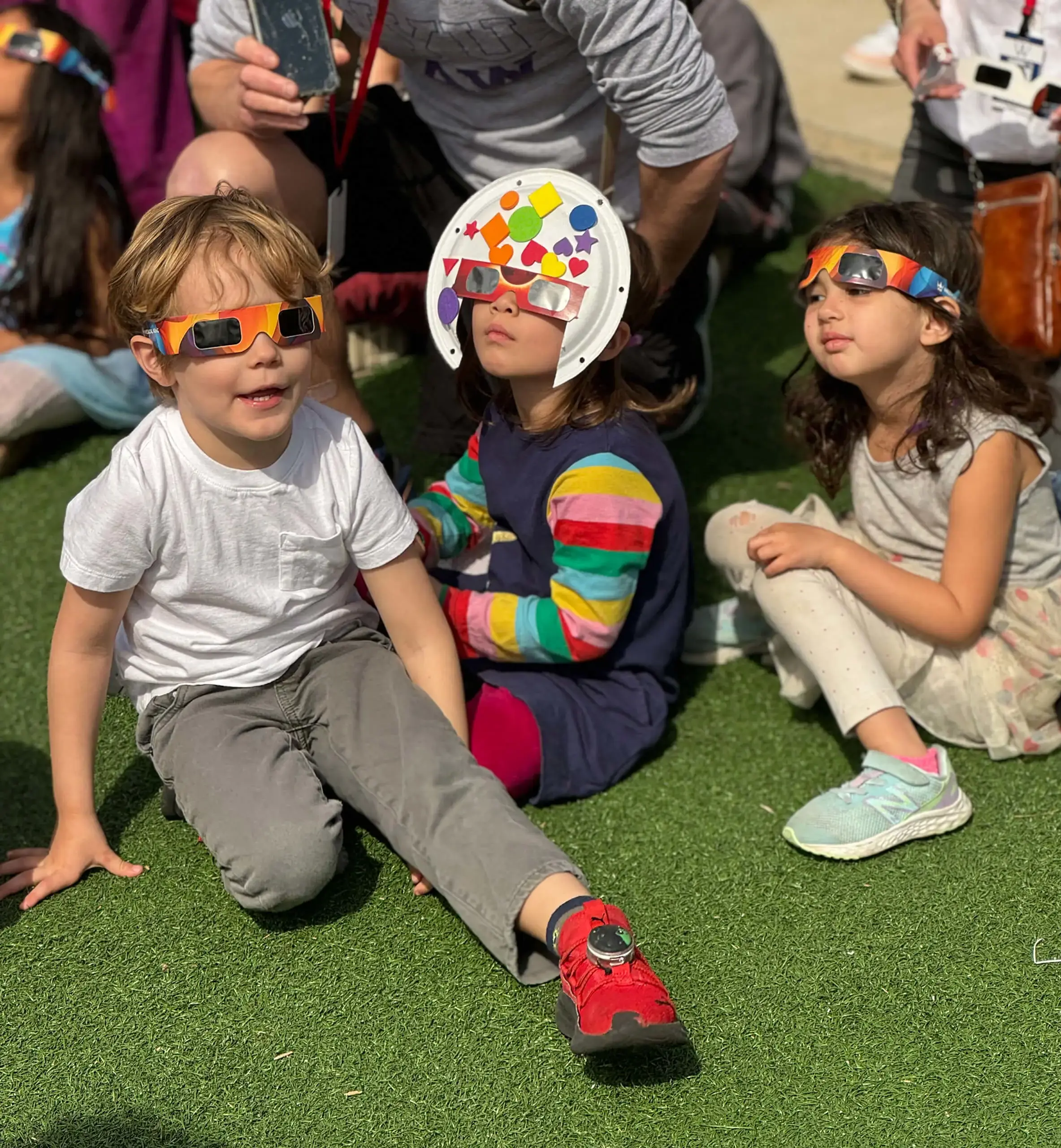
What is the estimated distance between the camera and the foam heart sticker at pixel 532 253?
8.68 feet

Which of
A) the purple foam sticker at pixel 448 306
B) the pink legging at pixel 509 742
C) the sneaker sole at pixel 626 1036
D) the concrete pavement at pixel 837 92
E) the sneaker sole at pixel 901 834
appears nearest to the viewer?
the sneaker sole at pixel 626 1036

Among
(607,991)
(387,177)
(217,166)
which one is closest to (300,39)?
(217,166)

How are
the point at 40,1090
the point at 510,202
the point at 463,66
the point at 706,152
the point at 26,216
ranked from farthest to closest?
the point at 26,216 → the point at 463,66 → the point at 706,152 → the point at 510,202 → the point at 40,1090

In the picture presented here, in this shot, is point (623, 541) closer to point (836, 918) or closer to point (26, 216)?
point (836, 918)

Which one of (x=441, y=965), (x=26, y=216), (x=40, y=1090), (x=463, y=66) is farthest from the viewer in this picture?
(x=26, y=216)

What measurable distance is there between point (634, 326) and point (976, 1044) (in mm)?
1461

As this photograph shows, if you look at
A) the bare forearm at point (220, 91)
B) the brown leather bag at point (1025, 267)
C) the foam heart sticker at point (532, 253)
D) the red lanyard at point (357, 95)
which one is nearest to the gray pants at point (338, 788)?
the foam heart sticker at point (532, 253)

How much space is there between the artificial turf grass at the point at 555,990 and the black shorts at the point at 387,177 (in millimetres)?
1472

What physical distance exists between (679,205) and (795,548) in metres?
0.87

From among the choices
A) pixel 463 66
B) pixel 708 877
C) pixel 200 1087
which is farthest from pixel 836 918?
pixel 463 66

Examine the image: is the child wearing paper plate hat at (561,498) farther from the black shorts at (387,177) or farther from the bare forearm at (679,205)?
the black shorts at (387,177)

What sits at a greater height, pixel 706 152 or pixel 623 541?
pixel 706 152

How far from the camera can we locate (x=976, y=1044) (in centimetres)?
219

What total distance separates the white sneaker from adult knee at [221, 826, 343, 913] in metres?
5.52
